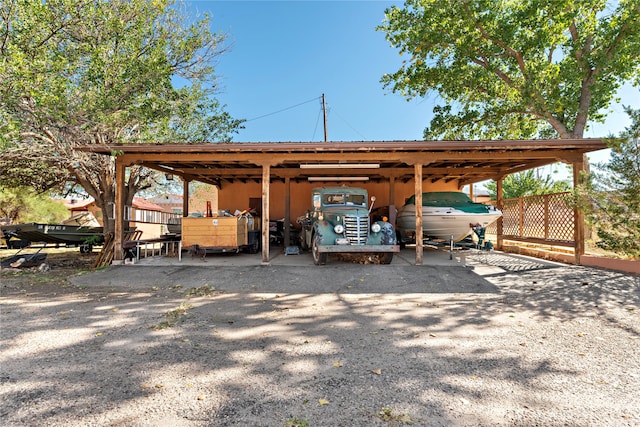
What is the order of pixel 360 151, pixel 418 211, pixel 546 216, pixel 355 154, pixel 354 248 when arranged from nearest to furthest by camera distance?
pixel 354 248
pixel 360 151
pixel 418 211
pixel 355 154
pixel 546 216

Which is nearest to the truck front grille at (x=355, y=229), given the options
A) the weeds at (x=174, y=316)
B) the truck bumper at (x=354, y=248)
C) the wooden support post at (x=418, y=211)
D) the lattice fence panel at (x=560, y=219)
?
the truck bumper at (x=354, y=248)

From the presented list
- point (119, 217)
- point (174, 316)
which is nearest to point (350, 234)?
point (174, 316)

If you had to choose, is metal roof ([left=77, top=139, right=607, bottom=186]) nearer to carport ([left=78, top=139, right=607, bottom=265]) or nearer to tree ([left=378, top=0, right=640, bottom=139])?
carport ([left=78, top=139, right=607, bottom=265])

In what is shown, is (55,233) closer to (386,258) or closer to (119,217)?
(119,217)

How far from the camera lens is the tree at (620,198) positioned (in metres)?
5.92

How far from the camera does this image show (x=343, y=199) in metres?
8.47

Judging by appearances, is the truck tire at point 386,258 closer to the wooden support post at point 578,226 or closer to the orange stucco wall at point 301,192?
the wooden support post at point 578,226

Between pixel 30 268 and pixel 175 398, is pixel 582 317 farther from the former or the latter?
pixel 30 268

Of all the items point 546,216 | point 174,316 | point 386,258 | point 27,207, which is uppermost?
point 27,207

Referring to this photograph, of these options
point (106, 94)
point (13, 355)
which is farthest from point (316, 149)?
point (13, 355)

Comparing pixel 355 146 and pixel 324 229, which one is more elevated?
pixel 355 146

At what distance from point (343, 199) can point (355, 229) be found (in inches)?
49.2

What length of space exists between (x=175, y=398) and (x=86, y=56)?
924 centimetres

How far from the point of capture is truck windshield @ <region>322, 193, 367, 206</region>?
8.42 meters
